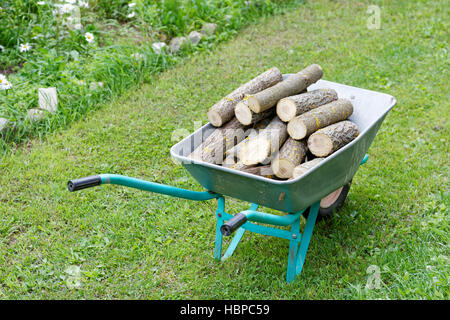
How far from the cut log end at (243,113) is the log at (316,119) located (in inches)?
9.3

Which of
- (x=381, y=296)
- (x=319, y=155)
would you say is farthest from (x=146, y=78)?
(x=381, y=296)

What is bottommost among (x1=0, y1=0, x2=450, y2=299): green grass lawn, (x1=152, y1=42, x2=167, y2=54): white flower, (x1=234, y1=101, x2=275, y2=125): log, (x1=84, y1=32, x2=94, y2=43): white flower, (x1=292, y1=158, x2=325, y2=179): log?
(x1=0, y1=0, x2=450, y2=299): green grass lawn

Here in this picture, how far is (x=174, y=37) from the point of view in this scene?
5734 mm

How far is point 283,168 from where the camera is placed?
273 cm

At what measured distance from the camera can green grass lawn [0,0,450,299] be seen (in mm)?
2928

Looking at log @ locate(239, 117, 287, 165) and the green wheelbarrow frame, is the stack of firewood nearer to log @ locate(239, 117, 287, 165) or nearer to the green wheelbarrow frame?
log @ locate(239, 117, 287, 165)

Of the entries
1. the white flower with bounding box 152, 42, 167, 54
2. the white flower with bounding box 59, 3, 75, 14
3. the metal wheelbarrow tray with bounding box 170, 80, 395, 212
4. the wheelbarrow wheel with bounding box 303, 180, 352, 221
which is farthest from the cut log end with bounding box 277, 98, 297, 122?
the white flower with bounding box 59, 3, 75, 14

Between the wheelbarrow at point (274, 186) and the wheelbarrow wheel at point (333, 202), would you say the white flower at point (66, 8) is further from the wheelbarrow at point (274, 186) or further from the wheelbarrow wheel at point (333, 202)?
the wheelbarrow wheel at point (333, 202)

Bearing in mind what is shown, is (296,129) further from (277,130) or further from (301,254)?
(301,254)

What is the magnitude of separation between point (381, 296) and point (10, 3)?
4587 millimetres

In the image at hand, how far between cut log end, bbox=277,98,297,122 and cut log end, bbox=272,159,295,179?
315 mm

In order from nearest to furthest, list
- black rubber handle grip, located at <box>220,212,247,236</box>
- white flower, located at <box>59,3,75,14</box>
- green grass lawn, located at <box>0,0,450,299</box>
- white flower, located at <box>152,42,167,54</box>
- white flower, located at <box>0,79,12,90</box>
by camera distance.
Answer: black rubber handle grip, located at <box>220,212,247,236</box> < green grass lawn, located at <box>0,0,450,299</box> < white flower, located at <box>0,79,12,90</box> < white flower, located at <box>59,3,75,14</box> < white flower, located at <box>152,42,167,54</box>

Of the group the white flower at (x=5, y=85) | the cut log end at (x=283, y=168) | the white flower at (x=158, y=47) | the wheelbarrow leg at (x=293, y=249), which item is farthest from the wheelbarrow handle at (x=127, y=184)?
the white flower at (x=158, y=47)
